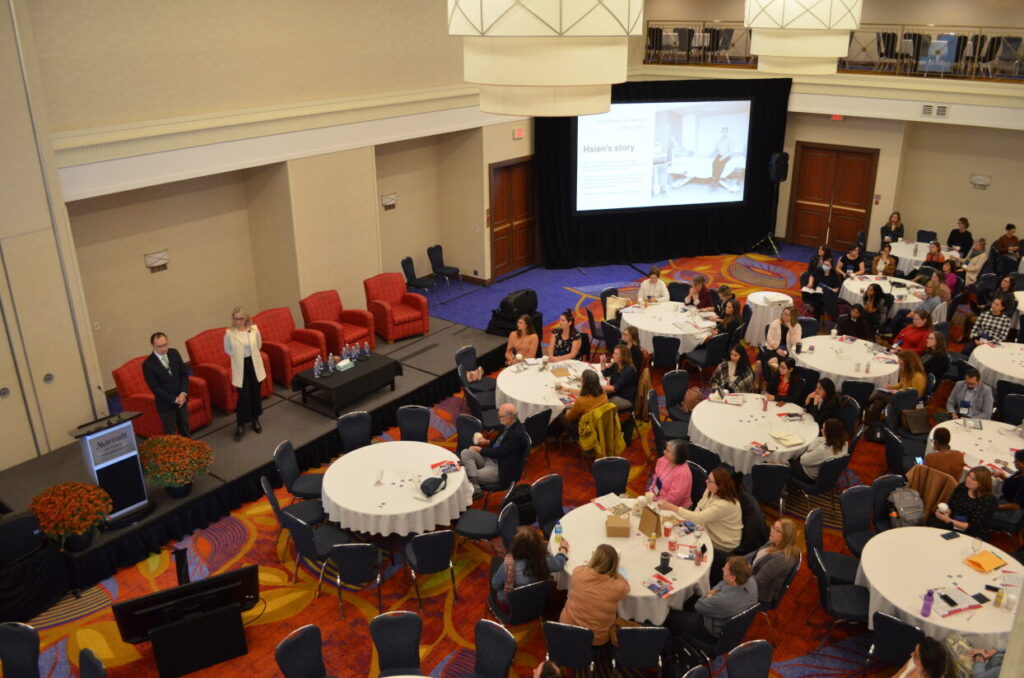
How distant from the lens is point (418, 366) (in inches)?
448

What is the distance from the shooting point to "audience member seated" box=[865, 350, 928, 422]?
30.0 ft

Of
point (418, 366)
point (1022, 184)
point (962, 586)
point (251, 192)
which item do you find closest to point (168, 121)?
point (251, 192)

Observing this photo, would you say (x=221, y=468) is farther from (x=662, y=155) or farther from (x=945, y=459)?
(x=662, y=155)

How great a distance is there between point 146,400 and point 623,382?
5.38 meters

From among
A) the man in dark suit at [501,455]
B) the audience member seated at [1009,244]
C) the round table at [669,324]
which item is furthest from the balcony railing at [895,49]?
the man in dark suit at [501,455]

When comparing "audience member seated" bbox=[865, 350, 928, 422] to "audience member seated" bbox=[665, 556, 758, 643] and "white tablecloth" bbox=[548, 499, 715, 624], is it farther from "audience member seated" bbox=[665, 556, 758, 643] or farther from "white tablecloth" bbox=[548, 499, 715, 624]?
"audience member seated" bbox=[665, 556, 758, 643]

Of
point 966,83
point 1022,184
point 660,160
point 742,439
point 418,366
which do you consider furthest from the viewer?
point 660,160

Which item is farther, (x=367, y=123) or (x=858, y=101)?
(x=858, y=101)

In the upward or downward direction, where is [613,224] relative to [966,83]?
downward

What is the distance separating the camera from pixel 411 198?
589 inches

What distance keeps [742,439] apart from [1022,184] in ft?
36.4

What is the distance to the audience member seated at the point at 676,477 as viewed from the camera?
24.0 feet

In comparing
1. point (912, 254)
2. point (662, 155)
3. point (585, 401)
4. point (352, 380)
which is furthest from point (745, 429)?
point (662, 155)

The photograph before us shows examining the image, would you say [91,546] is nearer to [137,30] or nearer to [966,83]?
[137,30]
